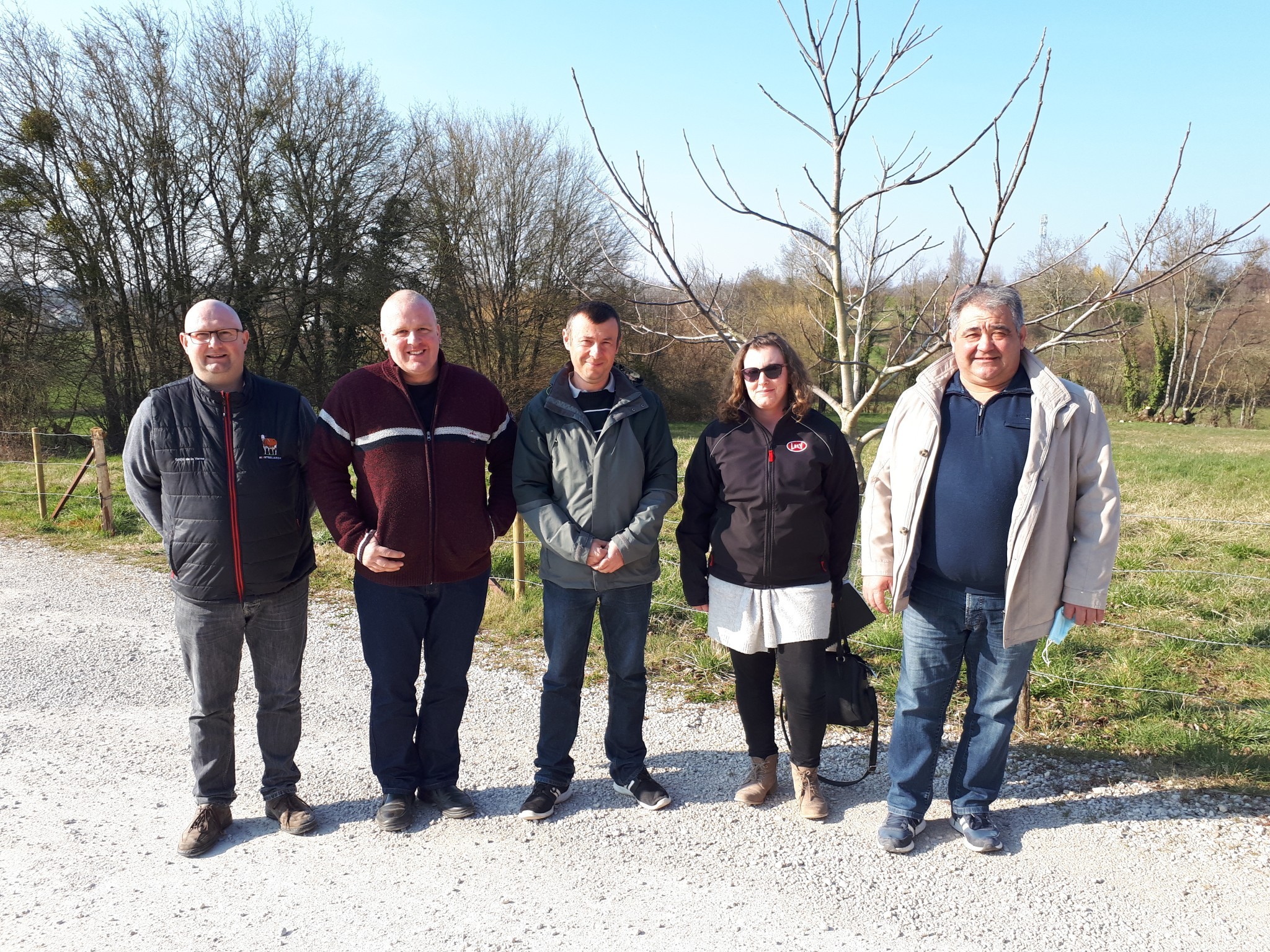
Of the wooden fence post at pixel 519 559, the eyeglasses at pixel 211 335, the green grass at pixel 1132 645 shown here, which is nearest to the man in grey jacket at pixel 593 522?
the eyeglasses at pixel 211 335

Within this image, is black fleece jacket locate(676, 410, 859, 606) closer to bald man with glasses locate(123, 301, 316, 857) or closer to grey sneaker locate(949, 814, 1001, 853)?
grey sneaker locate(949, 814, 1001, 853)

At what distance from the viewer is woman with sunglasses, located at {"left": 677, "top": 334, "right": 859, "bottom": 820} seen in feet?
11.1

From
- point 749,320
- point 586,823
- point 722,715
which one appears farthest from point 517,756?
point 749,320

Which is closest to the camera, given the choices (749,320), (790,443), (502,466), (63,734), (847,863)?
(847,863)

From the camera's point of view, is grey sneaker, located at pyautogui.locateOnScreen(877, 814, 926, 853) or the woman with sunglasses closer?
grey sneaker, located at pyautogui.locateOnScreen(877, 814, 926, 853)

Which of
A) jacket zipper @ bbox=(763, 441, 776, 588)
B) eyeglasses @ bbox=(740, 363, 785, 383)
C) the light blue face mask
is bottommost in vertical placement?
the light blue face mask

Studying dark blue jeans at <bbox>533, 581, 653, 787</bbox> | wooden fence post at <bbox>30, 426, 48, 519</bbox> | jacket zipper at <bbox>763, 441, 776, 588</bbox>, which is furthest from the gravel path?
wooden fence post at <bbox>30, 426, 48, 519</bbox>

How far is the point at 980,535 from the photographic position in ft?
10.1

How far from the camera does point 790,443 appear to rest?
3393 millimetres

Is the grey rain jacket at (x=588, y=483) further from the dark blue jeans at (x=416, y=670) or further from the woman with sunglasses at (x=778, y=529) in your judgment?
the dark blue jeans at (x=416, y=670)

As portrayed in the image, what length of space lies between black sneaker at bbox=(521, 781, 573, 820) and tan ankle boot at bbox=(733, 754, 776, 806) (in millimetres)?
782

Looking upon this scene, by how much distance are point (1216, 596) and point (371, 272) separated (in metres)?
20.3

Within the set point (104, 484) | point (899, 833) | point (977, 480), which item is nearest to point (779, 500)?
point (977, 480)

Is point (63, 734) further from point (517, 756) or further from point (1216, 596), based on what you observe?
point (1216, 596)
